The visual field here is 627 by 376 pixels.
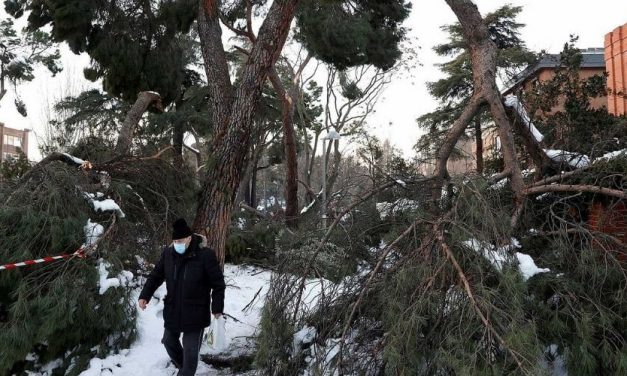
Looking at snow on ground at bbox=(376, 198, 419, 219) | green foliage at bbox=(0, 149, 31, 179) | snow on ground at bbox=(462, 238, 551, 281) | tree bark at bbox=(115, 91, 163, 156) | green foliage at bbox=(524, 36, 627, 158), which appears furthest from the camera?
green foliage at bbox=(0, 149, 31, 179)

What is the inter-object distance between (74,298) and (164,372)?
1.10 meters

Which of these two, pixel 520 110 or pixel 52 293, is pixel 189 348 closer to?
pixel 52 293

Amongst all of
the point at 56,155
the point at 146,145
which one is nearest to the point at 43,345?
the point at 56,155

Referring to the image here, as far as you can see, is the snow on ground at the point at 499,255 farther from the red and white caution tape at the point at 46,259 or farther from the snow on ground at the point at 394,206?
the red and white caution tape at the point at 46,259

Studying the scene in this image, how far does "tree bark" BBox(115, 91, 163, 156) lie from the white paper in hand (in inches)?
108

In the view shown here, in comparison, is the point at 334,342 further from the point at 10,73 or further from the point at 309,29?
the point at 10,73

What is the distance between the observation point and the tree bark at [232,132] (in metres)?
6.45

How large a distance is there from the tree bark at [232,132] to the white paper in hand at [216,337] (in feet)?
4.14

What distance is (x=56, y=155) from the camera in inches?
241

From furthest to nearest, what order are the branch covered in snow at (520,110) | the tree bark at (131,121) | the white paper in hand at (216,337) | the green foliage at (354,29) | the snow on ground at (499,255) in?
1. the green foliage at (354,29)
2. the tree bark at (131,121)
3. the branch covered in snow at (520,110)
4. the white paper in hand at (216,337)
5. the snow on ground at (499,255)

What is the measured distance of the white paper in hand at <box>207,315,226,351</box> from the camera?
514cm

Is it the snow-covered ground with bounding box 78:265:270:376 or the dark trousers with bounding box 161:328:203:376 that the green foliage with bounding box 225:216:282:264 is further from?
the dark trousers with bounding box 161:328:203:376

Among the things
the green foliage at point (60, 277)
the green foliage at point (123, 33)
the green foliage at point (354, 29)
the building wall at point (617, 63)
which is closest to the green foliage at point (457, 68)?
the building wall at point (617, 63)

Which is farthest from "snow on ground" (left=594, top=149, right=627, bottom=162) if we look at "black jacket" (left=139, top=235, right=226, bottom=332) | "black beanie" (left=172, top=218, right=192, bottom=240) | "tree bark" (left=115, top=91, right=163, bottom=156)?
"tree bark" (left=115, top=91, right=163, bottom=156)
